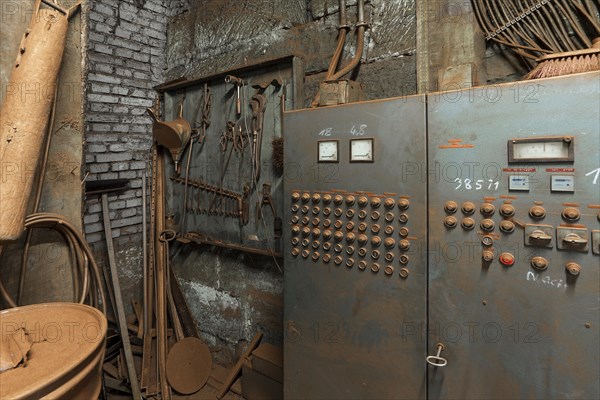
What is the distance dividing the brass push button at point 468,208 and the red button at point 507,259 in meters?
0.15

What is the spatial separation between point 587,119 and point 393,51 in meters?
1.00

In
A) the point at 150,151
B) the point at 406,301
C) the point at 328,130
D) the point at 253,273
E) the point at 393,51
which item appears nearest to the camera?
the point at 406,301

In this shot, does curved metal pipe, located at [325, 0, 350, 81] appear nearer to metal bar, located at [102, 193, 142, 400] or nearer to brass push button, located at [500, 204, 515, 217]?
brass push button, located at [500, 204, 515, 217]

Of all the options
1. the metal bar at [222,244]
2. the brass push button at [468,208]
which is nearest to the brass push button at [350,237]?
the brass push button at [468,208]

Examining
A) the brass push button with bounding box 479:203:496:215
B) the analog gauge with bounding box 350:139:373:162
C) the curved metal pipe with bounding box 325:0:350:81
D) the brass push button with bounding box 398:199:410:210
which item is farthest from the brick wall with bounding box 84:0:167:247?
the brass push button with bounding box 479:203:496:215

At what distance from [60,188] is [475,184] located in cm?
178

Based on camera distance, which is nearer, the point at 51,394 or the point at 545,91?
the point at 51,394

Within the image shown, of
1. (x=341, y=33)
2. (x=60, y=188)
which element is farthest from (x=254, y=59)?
(x=60, y=188)

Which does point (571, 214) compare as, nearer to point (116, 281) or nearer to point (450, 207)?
point (450, 207)

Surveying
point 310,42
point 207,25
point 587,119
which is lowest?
point 587,119

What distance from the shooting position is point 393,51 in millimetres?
1719

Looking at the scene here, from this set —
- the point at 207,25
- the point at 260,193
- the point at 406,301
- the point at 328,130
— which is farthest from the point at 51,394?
the point at 207,25

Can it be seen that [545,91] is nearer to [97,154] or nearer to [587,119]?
[587,119]

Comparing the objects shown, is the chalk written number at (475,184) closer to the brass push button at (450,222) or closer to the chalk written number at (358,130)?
the brass push button at (450,222)
